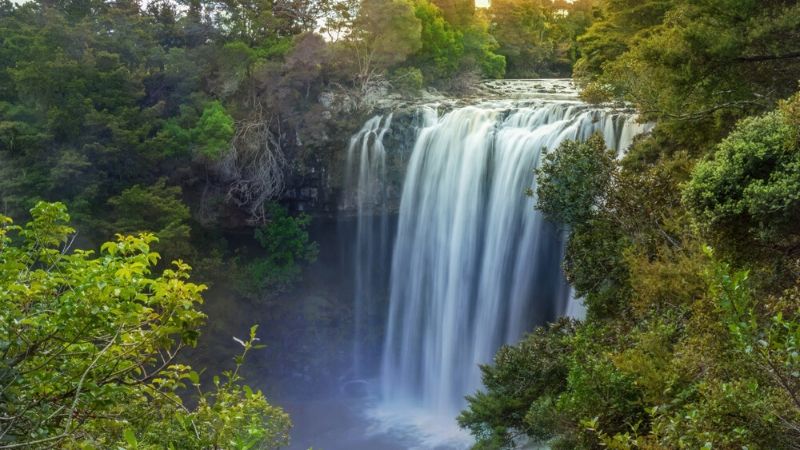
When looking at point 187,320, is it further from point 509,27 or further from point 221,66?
→ point 509,27

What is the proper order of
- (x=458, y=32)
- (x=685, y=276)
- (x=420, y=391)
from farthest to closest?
(x=458, y=32) < (x=420, y=391) < (x=685, y=276)

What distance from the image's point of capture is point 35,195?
1706 cm

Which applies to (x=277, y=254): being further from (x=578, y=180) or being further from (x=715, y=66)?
(x=715, y=66)

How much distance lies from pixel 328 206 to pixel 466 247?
6.30 metres

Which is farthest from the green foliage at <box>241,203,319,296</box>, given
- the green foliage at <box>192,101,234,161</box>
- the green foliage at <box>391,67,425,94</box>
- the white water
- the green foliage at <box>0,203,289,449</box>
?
the green foliage at <box>0,203,289,449</box>

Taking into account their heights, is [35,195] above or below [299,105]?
below

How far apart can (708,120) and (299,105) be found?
1493 centimetres

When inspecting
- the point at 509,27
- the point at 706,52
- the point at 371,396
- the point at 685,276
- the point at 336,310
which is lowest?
the point at 371,396

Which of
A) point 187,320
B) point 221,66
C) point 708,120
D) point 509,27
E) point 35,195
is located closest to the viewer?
point 187,320

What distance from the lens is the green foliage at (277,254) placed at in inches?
860

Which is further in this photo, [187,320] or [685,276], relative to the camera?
[685,276]

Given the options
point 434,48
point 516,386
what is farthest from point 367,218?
point 516,386

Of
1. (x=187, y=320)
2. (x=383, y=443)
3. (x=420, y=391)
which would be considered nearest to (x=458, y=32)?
(x=420, y=391)

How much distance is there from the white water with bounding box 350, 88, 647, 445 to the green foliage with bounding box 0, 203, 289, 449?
11.8 metres
